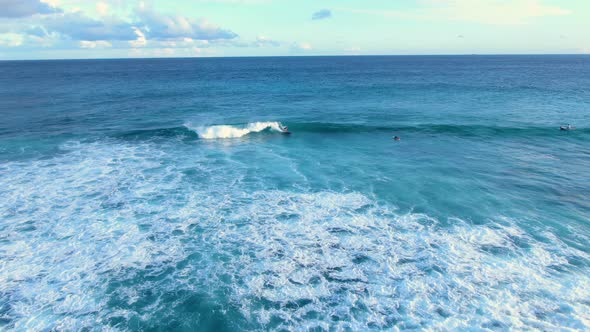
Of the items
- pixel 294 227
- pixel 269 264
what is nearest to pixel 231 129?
pixel 294 227

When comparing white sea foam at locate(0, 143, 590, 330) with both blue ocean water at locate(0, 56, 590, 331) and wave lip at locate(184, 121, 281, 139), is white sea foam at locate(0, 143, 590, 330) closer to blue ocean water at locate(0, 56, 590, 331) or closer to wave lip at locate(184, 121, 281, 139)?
blue ocean water at locate(0, 56, 590, 331)

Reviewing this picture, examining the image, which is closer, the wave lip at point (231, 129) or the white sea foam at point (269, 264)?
the white sea foam at point (269, 264)

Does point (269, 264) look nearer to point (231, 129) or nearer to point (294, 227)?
point (294, 227)

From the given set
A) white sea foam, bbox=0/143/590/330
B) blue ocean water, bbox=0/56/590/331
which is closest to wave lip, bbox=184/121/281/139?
blue ocean water, bbox=0/56/590/331

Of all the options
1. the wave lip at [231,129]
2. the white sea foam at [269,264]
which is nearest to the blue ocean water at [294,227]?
the white sea foam at [269,264]

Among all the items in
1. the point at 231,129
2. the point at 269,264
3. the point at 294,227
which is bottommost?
the point at 269,264

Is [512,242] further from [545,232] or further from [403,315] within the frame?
[403,315]

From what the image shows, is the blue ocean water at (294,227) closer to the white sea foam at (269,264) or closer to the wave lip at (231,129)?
the white sea foam at (269,264)
